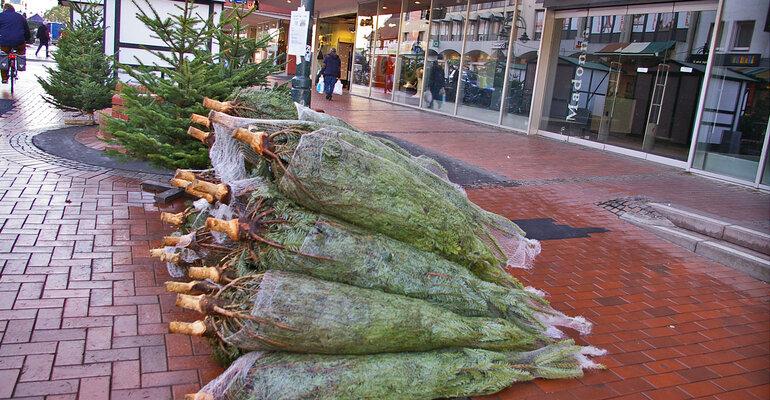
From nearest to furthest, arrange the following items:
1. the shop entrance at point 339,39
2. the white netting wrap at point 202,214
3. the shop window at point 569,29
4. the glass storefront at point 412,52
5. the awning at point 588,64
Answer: the white netting wrap at point 202,214 → the awning at point 588,64 → the shop window at point 569,29 → the glass storefront at point 412,52 → the shop entrance at point 339,39

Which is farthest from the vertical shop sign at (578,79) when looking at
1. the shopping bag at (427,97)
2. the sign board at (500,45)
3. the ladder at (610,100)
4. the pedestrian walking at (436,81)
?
the shopping bag at (427,97)

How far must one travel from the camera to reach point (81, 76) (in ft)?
30.4

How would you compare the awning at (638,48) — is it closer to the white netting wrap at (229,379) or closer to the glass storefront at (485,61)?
the glass storefront at (485,61)

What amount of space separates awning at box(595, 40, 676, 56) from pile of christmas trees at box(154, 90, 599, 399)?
8684 millimetres

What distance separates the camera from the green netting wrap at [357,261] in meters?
2.59

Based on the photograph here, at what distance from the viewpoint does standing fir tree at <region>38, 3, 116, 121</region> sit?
9125mm

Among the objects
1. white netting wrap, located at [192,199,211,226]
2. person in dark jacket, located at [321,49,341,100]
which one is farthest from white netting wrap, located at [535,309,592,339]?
person in dark jacket, located at [321,49,341,100]

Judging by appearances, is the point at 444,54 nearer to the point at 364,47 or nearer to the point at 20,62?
the point at 364,47

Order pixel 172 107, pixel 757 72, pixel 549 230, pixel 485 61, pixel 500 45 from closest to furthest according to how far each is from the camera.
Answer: pixel 172 107 < pixel 549 230 < pixel 757 72 < pixel 500 45 < pixel 485 61

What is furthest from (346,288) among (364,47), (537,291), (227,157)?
(364,47)

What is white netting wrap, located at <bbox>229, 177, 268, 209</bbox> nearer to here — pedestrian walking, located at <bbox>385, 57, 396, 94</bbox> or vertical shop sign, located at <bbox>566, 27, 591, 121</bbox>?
vertical shop sign, located at <bbox>566, 27, 591, 121</bbox>

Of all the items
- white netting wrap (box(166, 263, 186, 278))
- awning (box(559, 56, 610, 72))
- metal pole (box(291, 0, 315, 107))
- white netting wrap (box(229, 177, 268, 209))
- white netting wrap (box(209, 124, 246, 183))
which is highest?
awning (box(559, 56, 610, 72))

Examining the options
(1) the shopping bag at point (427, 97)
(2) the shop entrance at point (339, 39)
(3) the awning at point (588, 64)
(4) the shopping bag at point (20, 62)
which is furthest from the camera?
(2) the shop entrance at point (339, 39)

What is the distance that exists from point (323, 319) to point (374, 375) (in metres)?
0.35
